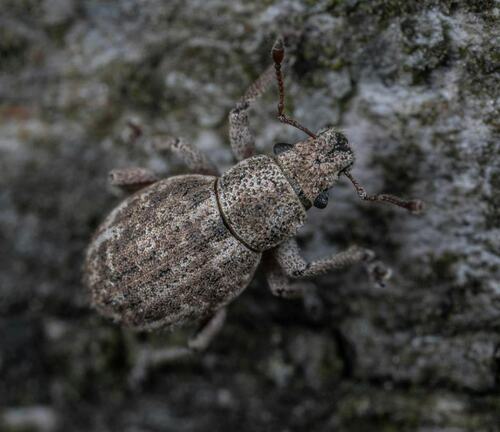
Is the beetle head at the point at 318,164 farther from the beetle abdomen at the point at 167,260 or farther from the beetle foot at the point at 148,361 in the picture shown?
the beetle foot at the point at 148,361

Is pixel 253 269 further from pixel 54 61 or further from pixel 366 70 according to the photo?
pixel 54 61

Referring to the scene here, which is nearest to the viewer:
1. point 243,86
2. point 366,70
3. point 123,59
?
point 366,70

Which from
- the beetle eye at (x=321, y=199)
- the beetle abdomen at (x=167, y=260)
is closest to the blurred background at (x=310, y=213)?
the beetle eye at (x=321, y=199)

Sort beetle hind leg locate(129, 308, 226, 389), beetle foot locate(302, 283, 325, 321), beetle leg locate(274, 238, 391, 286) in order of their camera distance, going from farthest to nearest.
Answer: beetle hind leg locate(129, 308, 226, 389)
beetle foot locate(302, 283, 325, 321)
beetle leg locate(274, 238, 391, 286)

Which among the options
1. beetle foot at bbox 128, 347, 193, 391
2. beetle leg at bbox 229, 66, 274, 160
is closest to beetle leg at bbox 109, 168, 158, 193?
beetle leg at bbox 229, 66, 274, 160

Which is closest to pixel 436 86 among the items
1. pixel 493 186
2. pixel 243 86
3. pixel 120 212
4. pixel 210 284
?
pixel 493 186

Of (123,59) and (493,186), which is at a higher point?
(123,59)

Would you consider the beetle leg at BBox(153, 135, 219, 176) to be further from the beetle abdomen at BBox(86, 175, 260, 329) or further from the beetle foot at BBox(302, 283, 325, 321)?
the beetle foot at BBox(302, 283, 325, 321)
